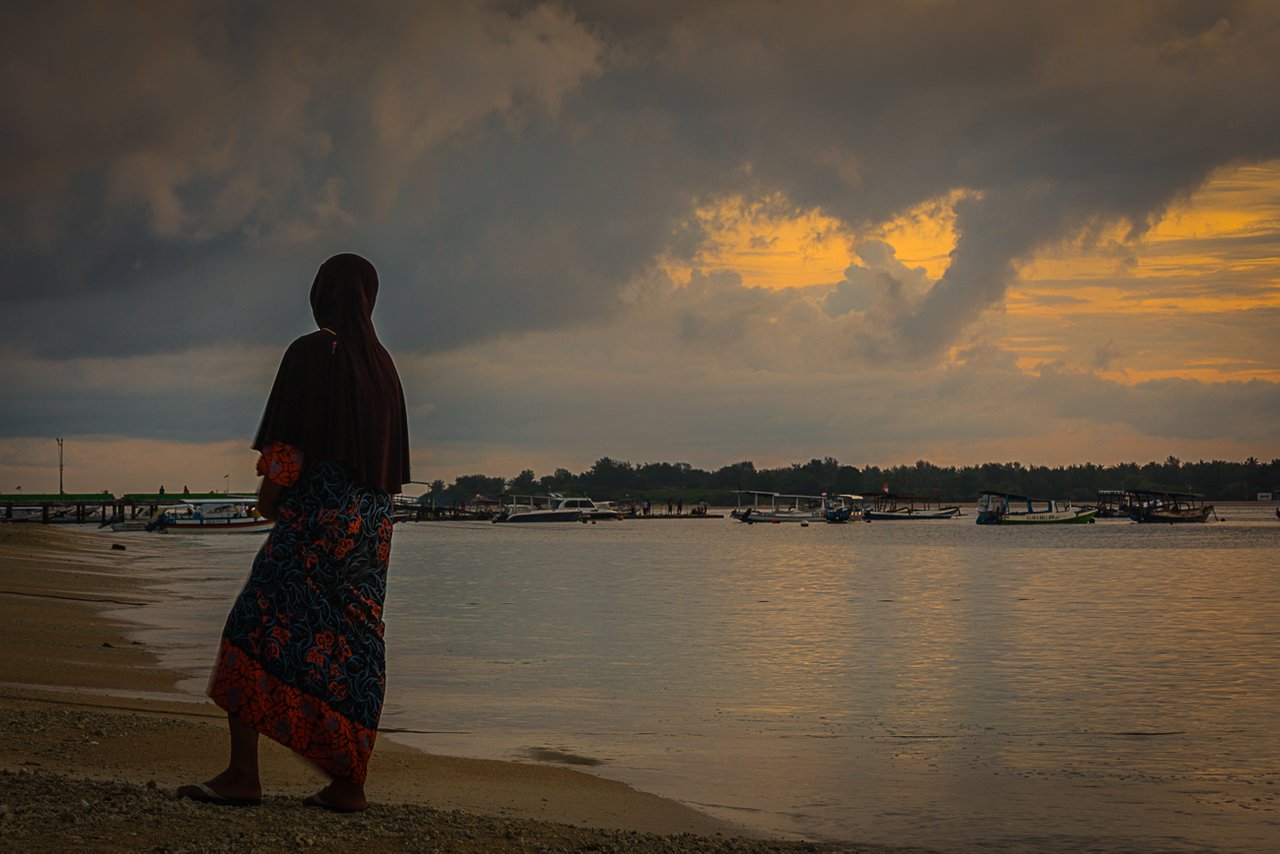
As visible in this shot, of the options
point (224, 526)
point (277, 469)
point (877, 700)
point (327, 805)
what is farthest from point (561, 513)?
point (277, 469)

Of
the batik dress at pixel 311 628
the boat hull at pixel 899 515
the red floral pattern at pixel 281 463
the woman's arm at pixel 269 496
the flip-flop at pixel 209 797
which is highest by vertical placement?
the red floral pattern at pixel 281 463

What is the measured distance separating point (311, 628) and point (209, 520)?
79.1 meters

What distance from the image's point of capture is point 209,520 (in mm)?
79750

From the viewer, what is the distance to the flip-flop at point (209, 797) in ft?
17.4

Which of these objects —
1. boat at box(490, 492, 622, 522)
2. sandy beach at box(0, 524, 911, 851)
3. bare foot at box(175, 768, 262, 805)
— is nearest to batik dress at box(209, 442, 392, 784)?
bare foot at box(175, 768, 262, 805)

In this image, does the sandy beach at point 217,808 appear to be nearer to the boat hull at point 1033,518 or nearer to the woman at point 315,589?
the woman at point 315,589

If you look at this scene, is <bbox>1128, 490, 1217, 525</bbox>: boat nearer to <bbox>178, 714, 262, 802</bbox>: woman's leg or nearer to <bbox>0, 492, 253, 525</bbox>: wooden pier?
<bbox>0, 492, 253, 525</bbox>: wooden pier

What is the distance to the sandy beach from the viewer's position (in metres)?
4.89

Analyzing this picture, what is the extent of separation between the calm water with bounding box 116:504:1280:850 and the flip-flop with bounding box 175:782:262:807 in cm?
320

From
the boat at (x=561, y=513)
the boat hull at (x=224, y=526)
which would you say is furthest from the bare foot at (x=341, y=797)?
the boat at (x=561, y=513)

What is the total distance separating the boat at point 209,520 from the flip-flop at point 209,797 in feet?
Result: 239

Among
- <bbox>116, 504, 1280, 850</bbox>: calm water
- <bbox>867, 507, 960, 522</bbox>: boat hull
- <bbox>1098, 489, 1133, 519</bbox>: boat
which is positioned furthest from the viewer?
<bbox>867, 507, 960, 522</bbox>: boat hull

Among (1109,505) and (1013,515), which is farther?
(1109,505)

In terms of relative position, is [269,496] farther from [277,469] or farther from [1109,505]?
[1109,505]
